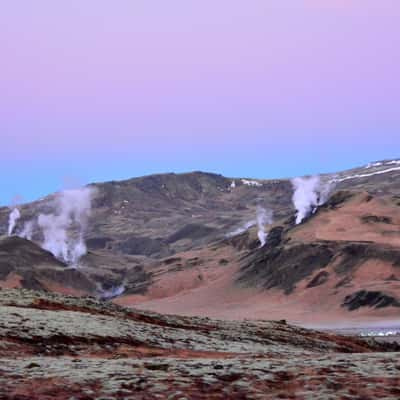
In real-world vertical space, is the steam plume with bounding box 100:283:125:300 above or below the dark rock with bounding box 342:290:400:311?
above

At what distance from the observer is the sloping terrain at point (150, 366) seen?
16578 mm

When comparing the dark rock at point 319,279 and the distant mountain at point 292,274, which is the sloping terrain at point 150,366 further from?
the dark rock at point 319,279

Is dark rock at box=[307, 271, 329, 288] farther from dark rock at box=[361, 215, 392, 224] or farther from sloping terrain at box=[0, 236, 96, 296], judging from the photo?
sloping terrain at box=[0, 236, 96, 296]

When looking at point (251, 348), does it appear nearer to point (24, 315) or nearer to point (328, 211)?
point (24, 315)

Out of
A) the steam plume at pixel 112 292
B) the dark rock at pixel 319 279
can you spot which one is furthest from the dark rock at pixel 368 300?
the steam plume at pixel 112 292

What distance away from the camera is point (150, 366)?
64.5 feet

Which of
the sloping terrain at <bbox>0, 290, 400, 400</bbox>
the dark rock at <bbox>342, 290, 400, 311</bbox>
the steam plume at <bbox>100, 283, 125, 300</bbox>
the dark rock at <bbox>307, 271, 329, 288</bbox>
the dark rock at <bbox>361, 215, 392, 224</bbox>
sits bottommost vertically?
the sloping terrain at <bbox>0, 290, 400, 400</bbox>

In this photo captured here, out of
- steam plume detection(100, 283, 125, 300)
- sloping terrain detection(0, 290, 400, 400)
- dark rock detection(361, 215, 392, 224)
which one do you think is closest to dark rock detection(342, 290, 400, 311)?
dark rock detection(361, 215, 392, 224)

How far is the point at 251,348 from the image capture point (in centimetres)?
3192

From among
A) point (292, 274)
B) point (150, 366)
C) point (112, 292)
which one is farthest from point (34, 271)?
point (150, 366)

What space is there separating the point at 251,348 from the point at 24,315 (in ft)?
27.8

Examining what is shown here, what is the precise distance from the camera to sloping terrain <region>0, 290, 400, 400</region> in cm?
1658

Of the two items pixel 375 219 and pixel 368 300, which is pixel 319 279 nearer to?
pixel 368 300

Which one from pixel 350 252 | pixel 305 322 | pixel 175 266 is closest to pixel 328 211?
pixel 350 252
